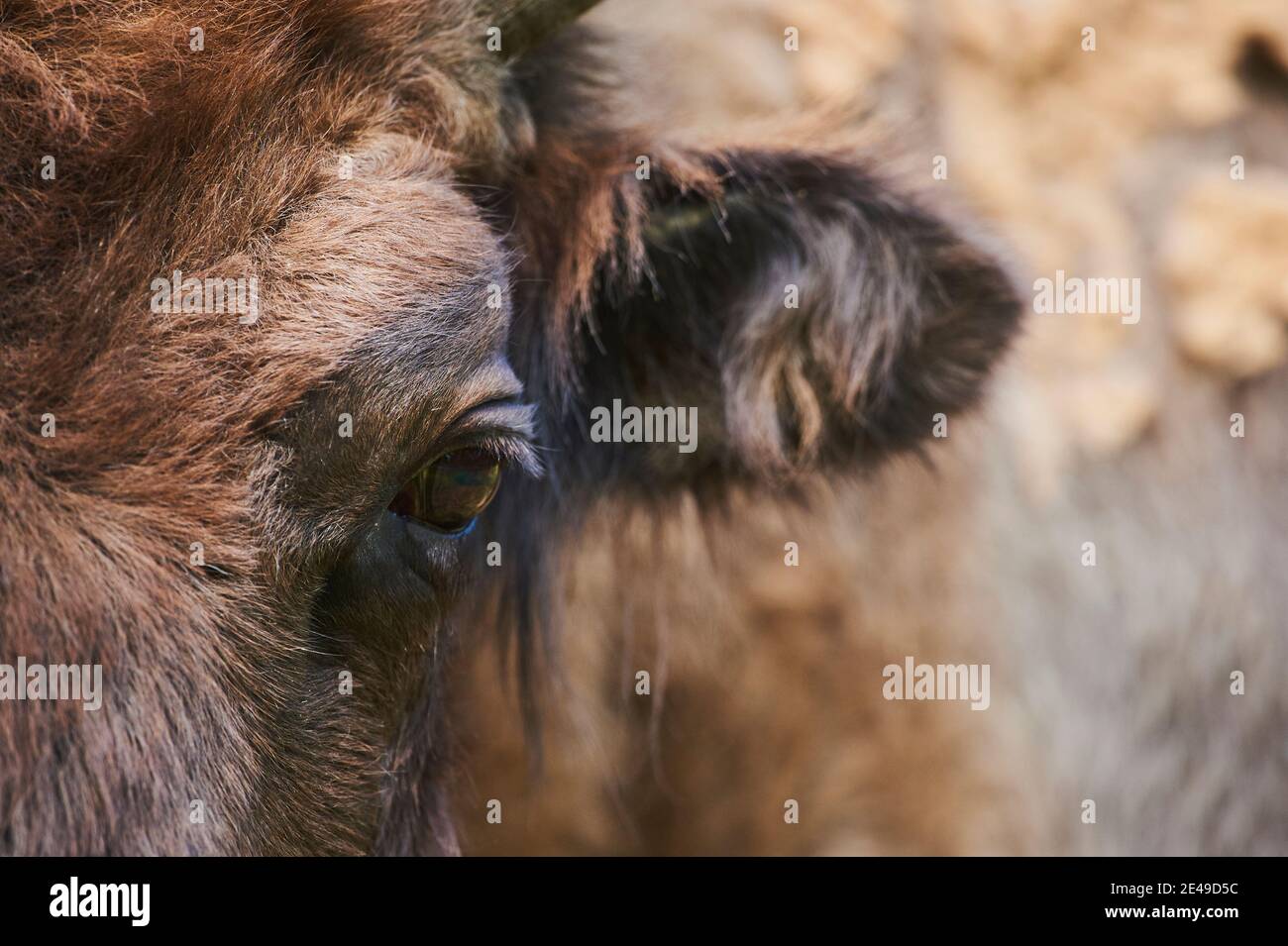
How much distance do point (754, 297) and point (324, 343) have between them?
41.3 inches

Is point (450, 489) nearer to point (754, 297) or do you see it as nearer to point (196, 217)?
point (196, 217)

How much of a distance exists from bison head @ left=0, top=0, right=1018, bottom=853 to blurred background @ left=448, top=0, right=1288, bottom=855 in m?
1.11

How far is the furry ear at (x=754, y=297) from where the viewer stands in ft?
8.23

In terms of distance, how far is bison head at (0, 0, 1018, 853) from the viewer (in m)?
1.58

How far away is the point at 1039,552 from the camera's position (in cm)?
373

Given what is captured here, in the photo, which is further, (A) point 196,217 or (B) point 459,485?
(B) point 459,485

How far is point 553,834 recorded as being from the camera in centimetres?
376

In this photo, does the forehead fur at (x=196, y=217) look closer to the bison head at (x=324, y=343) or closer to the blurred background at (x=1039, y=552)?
the bison head at (x=324, y=343)

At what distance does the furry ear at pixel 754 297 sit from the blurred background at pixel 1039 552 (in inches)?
39.3

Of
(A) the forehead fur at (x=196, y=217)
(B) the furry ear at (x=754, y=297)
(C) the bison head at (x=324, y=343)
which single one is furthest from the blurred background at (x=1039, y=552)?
(A) the forehead fur at (x=196, y=217)

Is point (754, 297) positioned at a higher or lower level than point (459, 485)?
higher

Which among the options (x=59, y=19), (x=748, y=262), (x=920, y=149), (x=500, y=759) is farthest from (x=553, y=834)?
(x=59, y=19)

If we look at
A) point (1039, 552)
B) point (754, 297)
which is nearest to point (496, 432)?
point (754, 297)
